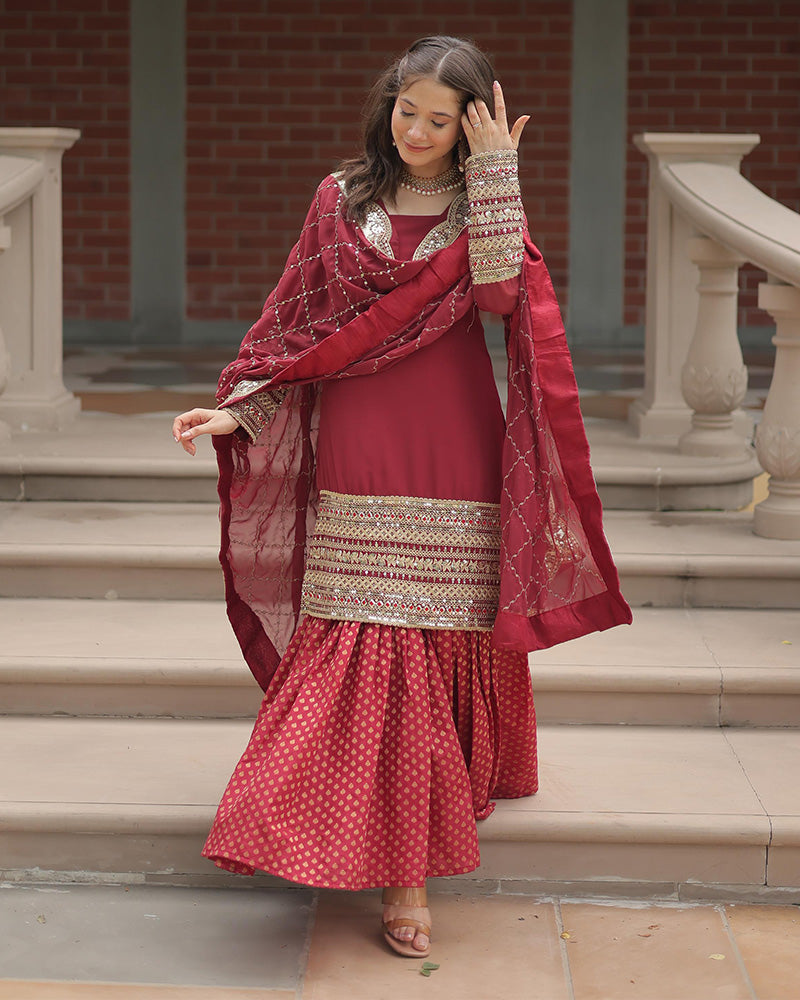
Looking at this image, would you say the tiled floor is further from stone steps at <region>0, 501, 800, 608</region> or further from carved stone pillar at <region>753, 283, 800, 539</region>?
carved stone pillar at <region>753, 283, 800, 539</region>

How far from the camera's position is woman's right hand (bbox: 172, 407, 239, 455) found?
2.76 metres

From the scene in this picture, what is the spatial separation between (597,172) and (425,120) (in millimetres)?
6339

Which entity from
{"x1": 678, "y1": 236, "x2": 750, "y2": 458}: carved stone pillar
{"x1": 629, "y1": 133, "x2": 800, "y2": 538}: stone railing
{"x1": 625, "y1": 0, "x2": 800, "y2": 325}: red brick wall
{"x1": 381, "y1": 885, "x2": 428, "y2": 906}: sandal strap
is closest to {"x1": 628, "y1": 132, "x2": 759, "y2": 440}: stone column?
{"x1": 629, "y1": 133, "x2": 800, "y2": 538}: stone railing

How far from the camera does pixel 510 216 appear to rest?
2.71 m

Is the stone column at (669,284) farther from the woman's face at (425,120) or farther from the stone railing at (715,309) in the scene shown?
the woman's face at (425,120)

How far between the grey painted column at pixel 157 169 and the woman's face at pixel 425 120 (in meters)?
6.38

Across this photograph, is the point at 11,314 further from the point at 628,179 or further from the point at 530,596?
the point at 628,179

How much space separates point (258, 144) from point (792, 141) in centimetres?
304

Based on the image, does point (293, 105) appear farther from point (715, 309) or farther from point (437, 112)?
point (437, 112)

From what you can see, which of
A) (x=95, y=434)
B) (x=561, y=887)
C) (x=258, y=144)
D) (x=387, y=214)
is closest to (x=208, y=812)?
(x=561, y=887)

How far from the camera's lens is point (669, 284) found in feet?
17.1

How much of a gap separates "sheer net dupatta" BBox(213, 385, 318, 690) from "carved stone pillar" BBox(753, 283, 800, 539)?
1760 millimetres

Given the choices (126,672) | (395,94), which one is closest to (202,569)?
(126,672)

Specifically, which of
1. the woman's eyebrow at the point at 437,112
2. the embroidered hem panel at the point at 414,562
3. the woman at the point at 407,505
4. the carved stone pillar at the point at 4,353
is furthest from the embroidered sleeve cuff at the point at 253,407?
the carved stone pillar at the point at 4,353
